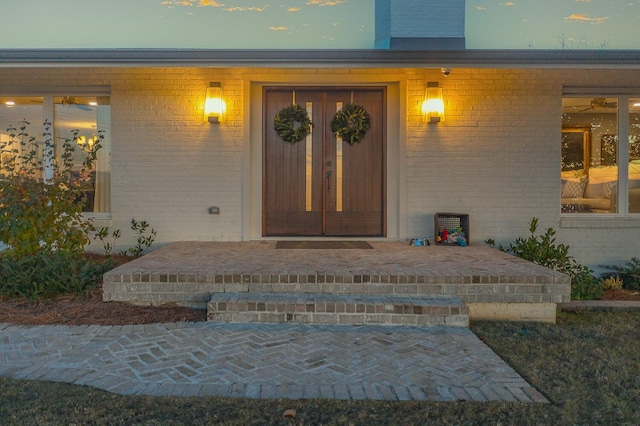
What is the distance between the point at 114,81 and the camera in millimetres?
6602

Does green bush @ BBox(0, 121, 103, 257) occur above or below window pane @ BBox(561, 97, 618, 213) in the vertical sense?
below

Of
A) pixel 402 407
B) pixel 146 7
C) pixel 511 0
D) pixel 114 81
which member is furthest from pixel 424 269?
pixel 146 7

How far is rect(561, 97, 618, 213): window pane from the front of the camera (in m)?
6.66

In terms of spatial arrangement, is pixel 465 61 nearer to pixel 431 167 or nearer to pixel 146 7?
pixel 431 167

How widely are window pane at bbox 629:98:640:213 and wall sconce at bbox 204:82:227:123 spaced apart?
567 centimetres

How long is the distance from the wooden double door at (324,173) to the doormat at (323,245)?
25 cm

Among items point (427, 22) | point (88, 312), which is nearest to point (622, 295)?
point (427, 22)

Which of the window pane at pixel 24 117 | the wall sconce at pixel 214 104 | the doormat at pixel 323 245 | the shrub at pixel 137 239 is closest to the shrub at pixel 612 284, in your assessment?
the doormat at pixel 323 245

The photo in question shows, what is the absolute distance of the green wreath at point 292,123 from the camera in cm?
668

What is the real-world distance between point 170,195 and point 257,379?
422 cm

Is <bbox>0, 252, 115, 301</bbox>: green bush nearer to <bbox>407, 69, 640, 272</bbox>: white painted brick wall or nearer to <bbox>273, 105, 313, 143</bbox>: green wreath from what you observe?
<bbox>273, 105, 313, 143</bbox>: green wreath

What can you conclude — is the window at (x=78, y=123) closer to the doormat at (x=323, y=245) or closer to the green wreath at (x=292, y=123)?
the green wreath at (x=292, y=123)

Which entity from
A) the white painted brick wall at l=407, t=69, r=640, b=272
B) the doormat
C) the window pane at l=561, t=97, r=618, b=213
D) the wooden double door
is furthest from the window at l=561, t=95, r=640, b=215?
the doormat

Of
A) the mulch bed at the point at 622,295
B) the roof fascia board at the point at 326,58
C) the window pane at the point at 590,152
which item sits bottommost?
the mulch bed at the point at 622,295
